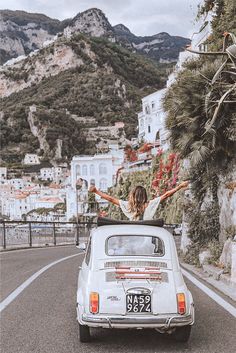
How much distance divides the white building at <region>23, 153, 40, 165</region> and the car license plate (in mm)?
183168

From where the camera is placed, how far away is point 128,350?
6293 mm

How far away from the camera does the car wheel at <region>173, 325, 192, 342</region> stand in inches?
257

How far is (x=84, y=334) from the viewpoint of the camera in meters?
6.58

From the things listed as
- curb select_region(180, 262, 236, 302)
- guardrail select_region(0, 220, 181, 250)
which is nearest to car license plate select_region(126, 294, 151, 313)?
curb select_region(180, 262, 236, 302)

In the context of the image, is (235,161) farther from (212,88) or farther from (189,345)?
(189,345)

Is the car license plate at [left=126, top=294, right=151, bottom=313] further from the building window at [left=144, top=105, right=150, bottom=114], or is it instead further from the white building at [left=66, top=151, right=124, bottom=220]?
the white building at [left=66, top=151, right=124, bottom=220]

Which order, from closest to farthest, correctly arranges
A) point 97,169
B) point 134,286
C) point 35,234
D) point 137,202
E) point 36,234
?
point 134,286, point 137,202, point 35,234, point 36,234, point 97,169

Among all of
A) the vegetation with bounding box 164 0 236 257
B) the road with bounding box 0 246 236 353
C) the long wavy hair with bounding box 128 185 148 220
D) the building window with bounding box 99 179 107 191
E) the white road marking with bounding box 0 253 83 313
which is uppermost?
the building window with bounding box 99 179 107 191

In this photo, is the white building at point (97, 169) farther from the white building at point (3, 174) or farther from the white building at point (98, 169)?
the white building at point (3, 174)

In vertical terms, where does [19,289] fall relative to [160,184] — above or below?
below

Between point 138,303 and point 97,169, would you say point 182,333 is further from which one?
point 97,169

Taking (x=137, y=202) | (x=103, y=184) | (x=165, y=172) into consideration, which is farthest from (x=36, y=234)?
(x=103, y=184)

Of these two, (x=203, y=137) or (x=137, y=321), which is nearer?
(x=137, y=321)

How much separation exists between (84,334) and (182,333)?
1150 millimetres
